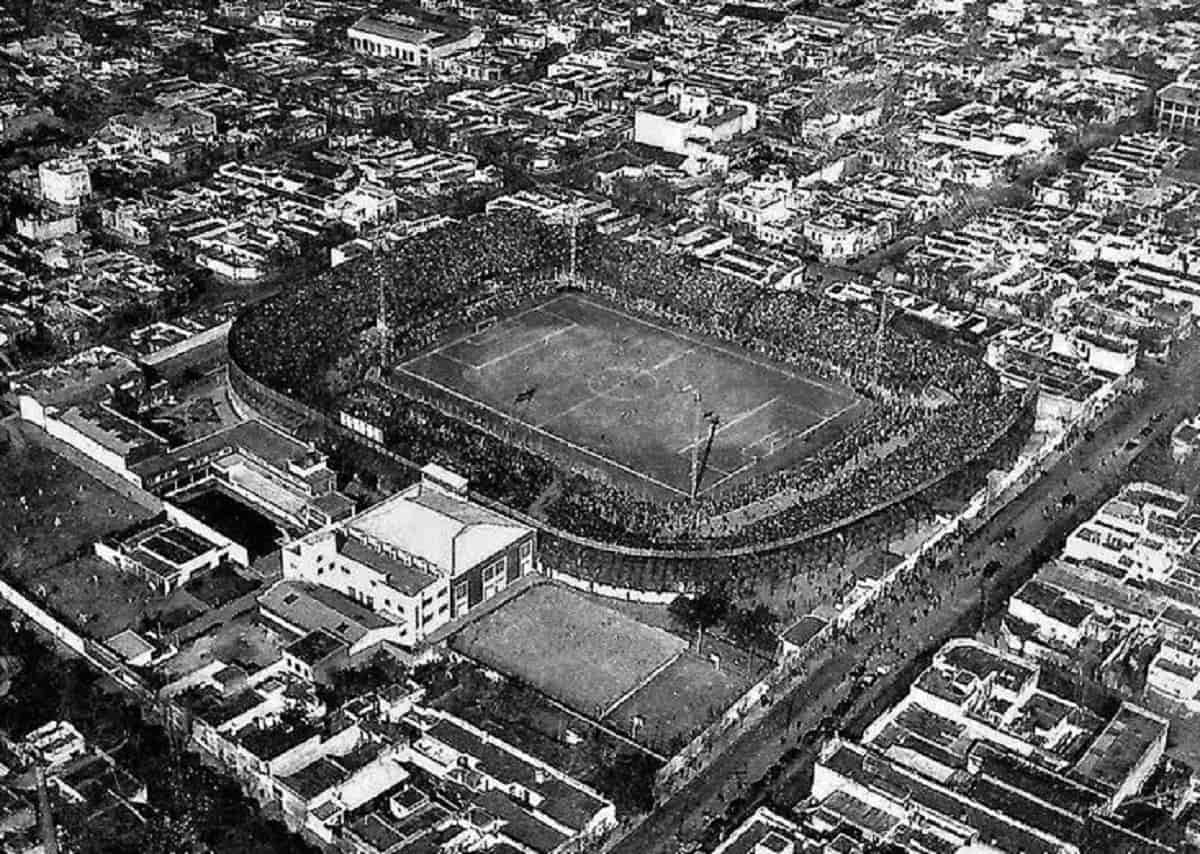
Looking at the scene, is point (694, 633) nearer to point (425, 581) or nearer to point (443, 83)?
point (425, 581)

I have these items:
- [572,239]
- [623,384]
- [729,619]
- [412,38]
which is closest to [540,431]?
[623,384]

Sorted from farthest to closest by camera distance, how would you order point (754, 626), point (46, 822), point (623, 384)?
point (623, 384) → point (754, 626) → point (46, 822)

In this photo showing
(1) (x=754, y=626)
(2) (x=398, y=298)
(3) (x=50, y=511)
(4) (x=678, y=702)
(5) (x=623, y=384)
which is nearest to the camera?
(4) (x=678, y=702)

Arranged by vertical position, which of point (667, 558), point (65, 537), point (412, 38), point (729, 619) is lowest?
point (65, 537)

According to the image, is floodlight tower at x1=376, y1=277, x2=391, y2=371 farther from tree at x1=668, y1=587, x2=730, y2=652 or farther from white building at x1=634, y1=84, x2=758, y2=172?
white building at x1=634, y1=84, x2=758, y2=172

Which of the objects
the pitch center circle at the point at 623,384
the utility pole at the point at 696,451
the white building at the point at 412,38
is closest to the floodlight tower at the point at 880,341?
the utility pole at the point at 696,451

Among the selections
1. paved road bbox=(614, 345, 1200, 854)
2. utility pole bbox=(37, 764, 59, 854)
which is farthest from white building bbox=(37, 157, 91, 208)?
paved road bbox=(614, 345, 1200, 854)

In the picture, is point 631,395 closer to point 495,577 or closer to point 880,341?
point 880,341

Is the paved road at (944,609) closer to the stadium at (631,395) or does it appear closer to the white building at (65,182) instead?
the stadium at (631,395)
